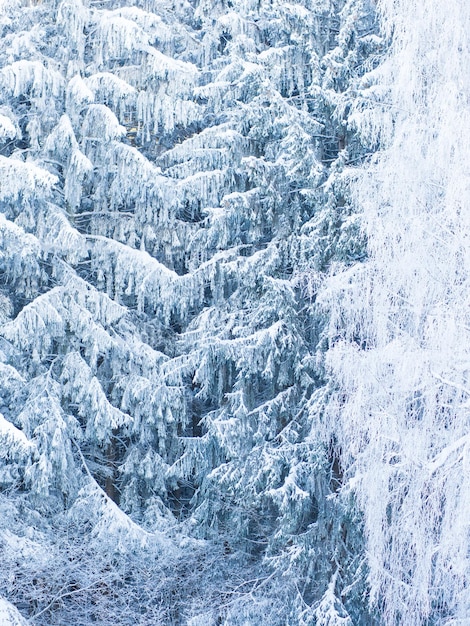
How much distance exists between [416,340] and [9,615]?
532cm

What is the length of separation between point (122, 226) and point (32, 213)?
5.25 feet

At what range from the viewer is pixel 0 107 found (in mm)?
11883

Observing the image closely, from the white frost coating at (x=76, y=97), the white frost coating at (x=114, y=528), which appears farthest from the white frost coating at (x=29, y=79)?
the white frost coating at (x=114, y=528)

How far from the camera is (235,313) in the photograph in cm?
1128

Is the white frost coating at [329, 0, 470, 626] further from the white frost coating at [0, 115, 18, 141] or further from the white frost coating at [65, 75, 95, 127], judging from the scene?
the white frost coating at [0, 115, 18, 141]

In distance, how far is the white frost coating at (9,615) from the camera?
28.7 ft

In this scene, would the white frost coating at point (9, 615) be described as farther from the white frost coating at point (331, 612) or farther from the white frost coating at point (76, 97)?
the white frost coating at point (76, 97)

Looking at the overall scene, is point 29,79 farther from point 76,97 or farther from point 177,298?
point 177,298

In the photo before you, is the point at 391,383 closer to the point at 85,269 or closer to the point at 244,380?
the point at 244,380

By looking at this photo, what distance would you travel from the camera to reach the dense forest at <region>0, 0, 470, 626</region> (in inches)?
334

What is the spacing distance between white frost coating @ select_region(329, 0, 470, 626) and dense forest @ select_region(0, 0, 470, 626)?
0.03 metres

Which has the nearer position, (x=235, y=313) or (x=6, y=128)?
(x=6, y=128)

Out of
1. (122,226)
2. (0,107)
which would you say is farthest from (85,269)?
(0,107)

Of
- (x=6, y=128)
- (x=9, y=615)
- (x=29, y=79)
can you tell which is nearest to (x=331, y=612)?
(x=9, y=615)
